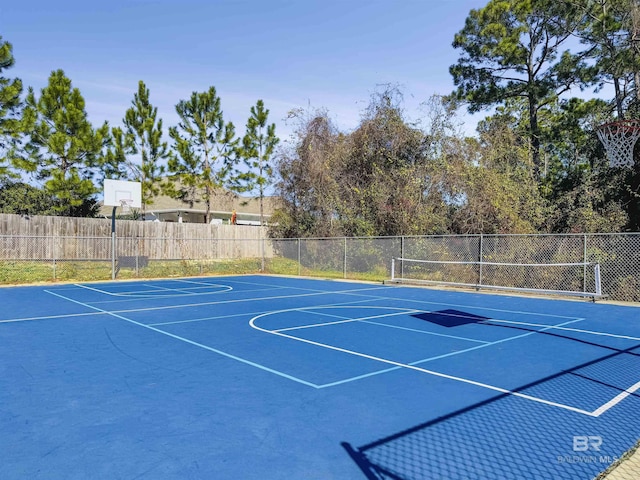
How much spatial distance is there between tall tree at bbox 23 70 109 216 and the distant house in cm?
837

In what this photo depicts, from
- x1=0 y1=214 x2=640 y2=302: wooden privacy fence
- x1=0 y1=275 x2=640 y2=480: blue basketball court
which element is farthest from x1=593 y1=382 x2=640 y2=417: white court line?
x1=0 y1=214 x2=640 y2=302: wooden privacy fence

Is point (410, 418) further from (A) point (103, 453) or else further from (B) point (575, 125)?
(B) point (575, 125)

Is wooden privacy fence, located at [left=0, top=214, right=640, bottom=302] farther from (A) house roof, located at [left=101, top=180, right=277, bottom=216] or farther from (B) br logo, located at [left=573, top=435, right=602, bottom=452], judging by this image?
(B) br logo, located at [left=573, top=435, right=602, bottom=452]

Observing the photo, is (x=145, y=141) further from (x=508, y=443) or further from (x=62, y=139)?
(x=508, y=443)

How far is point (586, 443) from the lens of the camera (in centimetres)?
358

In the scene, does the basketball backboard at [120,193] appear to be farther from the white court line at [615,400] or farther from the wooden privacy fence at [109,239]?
the white court line at [615,400]

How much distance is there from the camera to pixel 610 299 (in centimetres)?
1251

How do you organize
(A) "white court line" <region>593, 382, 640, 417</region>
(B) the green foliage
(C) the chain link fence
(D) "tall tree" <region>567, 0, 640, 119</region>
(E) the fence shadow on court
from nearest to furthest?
1. (E) the fence shadow on court
2. (A) "white court line" <region>593, 382, 640, 417</region>
3. (C) the chain link fence
4. (D) "tall tree" <region>567, 0, 640, 119</region>
5. (B) the green foliage

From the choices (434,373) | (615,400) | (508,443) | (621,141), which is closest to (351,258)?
(621,141)

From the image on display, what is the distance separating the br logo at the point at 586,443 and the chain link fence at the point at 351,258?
10.2 m

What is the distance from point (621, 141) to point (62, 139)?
79.2ft

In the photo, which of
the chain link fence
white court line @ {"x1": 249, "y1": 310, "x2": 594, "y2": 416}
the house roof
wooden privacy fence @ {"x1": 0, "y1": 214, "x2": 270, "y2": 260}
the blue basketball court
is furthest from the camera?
the house roof

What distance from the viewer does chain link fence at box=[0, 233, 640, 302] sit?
516 inches

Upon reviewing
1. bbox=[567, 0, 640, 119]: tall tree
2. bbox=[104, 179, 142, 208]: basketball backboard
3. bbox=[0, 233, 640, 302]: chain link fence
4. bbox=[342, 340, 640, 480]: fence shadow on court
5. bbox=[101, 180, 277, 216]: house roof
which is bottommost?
bbox=[342, 340, 640, 480]: fence shadow on court
